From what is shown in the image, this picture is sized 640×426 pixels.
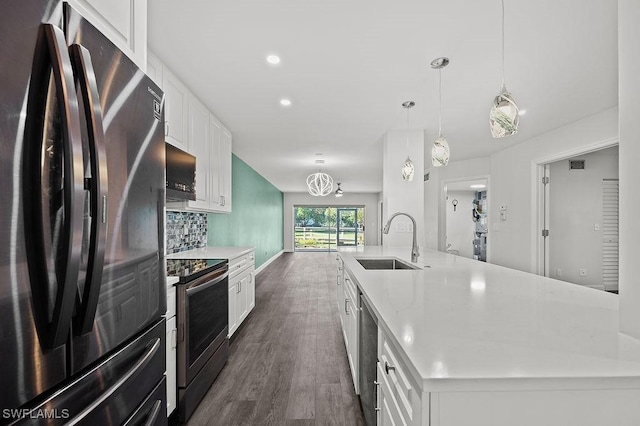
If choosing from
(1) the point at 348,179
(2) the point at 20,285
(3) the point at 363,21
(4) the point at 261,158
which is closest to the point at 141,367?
(2) the point at 20,285

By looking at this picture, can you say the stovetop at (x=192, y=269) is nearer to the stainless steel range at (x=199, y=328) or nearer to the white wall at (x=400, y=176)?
the stainless steel range at (x=199, y=328)

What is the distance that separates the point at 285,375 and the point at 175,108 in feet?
7.76

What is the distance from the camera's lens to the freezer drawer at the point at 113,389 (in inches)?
27.0

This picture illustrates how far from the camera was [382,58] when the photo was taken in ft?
6.98

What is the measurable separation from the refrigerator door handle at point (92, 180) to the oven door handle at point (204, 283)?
113 centimetres

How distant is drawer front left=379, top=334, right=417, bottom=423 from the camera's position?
75 cm

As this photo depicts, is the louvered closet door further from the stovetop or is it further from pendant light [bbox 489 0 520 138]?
the stovetop

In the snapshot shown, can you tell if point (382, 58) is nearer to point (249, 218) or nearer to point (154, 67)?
point (154, 67)

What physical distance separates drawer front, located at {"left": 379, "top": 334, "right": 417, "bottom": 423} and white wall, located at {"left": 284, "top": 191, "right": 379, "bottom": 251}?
1093 centimetres

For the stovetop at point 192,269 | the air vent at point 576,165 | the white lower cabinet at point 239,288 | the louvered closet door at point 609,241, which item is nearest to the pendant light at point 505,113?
the stovetop at point 192,269

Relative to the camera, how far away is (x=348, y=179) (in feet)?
27.9

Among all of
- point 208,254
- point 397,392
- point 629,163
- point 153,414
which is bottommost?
point 153,414

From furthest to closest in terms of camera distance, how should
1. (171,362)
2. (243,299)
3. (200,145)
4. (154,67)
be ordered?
(243,299)
(200,145)
(154,67)
(171,362)

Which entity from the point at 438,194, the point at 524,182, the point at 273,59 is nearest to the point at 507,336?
the point at 273,59
